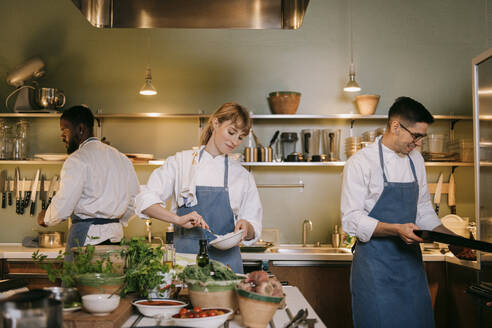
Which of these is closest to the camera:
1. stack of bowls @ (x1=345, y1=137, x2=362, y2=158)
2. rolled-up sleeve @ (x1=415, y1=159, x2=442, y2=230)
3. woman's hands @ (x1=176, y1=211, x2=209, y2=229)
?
woman's hands @ (x1=176, y1=211, x2=209, y2=229)

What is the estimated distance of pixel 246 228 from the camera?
254cm

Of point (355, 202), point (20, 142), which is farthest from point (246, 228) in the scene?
point (20, 142)

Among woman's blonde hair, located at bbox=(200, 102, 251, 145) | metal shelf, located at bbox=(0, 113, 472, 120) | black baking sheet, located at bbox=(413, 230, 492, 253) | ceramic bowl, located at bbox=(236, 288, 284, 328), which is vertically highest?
metal shelf, located at bbox=(0, 113, 472, 120)

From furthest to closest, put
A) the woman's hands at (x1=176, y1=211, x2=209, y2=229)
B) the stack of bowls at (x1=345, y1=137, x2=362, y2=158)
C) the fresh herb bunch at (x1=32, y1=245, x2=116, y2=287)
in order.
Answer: the stack of bowls at (x1=345, y1=137, x2=362, y2=158) < the woman's hands at (x1=176, y1=211, x2=209, y2=229) < the fresh herb bunch at (x1=32, y1=245, x2=116, y2=287)

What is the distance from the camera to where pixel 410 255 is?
106 inches

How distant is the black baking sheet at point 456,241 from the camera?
Answer: 2090 mm

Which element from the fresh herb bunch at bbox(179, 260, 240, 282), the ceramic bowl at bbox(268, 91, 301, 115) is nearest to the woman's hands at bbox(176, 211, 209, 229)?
the fresh herb bunch at bbox(179, 260, 240, 282)

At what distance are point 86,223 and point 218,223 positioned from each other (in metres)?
1.11

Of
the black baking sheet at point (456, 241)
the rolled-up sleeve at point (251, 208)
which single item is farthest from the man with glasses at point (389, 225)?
the rolled-up sleeve at point (251, 208)

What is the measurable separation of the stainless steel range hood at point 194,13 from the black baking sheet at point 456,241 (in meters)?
1.25

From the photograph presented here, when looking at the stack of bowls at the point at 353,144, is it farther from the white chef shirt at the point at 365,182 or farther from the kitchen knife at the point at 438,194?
the white chef shirt at the point at 365,182

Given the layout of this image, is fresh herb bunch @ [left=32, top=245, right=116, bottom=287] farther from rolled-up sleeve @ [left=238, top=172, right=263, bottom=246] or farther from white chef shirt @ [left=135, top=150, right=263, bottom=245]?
rolled-up sleeve @ [left=238, top=172, right=263, bottom=246]

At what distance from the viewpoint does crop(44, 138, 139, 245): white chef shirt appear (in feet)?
10.3

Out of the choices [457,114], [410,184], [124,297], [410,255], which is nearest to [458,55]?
[457,114]
